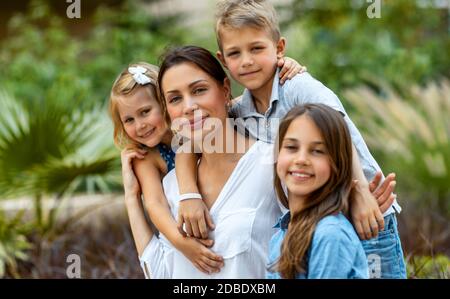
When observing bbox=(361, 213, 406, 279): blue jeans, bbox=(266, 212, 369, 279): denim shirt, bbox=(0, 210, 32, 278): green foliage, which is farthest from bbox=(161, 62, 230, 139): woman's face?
bbox=(0, 210, 32, 278): green foliage

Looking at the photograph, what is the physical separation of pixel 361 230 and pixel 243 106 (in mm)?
781

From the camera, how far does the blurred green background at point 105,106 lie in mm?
5895

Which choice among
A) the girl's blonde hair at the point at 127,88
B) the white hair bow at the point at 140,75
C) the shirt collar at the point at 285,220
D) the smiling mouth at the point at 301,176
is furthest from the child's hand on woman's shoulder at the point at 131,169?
the smiling mouth at the point at 301,176

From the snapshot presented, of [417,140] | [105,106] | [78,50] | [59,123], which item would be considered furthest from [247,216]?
[78,50]

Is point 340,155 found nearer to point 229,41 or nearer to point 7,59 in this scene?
point 229,41

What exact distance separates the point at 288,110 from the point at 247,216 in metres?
0.44

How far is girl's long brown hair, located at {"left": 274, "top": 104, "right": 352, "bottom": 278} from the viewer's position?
107 inches

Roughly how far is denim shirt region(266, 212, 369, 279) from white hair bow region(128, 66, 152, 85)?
101cm

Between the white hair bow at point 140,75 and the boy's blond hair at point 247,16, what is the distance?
13.9 inches

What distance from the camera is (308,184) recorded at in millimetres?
2738

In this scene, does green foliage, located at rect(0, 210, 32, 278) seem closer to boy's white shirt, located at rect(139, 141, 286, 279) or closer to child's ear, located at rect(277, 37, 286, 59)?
boy's white shirt, located at rect(139, 141, 286, 279)

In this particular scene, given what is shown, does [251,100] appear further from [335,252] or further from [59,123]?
[59,123]

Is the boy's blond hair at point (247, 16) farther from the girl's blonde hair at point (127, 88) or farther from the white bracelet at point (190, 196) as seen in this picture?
the white bracelet at point (190, 196)

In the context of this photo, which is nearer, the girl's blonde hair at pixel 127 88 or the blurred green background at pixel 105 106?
the girl's blonde hair at pixel 127 88
